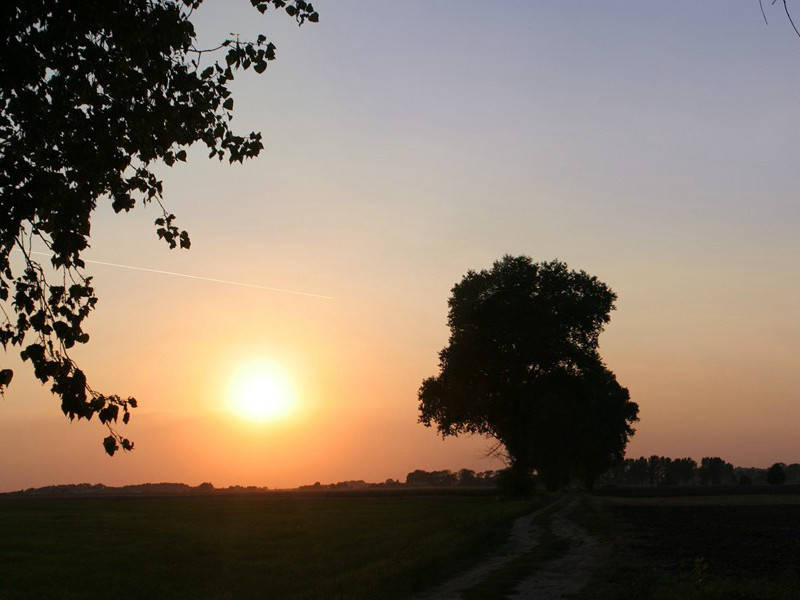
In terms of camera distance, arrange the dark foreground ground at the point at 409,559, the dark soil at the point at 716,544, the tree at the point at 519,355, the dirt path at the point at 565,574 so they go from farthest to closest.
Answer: the tree at the point at 519,355, the dark soil at the point at 716,544, the dark foreground ground at the point at 409,559, the dirt path at the point at 565,574

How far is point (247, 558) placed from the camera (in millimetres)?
32406

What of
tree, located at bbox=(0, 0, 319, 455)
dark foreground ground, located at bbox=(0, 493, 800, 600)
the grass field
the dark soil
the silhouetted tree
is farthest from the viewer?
the silhouetted tree

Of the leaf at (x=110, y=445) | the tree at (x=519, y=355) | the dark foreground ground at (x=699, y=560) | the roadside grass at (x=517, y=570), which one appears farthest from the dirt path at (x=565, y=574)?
the tree at (x=519, y=355)

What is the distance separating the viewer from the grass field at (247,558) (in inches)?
814

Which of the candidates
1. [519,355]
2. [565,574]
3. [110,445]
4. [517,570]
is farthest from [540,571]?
[519,355]

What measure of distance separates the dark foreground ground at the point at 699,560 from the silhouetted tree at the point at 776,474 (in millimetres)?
108310

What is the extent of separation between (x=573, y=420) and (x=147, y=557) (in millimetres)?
38301

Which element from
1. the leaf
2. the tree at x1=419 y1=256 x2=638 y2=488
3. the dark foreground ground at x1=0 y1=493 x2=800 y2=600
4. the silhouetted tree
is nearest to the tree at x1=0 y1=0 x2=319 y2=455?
the leaf

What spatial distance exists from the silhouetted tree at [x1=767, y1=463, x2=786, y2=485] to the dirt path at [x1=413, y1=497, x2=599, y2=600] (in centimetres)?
11934

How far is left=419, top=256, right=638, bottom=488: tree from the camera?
2377 inches

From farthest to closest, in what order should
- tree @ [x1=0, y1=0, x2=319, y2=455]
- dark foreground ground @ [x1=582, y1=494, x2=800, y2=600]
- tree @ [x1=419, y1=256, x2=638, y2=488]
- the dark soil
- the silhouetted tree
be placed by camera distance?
the silhouetted tree < tree @ [x1=419, y1=256, x2=638, y2=488] < the dark soil < dark foreground ground @ [x1=582, y1=494, x2=800, y2=600] < tree @ [x1=0, y1=0, x2=319, y2=455]

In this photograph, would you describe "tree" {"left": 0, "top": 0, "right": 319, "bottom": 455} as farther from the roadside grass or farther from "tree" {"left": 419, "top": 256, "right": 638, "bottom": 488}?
"tree" {"left": 419, "top": 256, "right": 638, "bottom": 488}

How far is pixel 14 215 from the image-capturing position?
29.3 ft

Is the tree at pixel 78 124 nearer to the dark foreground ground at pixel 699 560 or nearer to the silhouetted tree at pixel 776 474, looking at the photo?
the dark foreground ground at pixel 699 560
